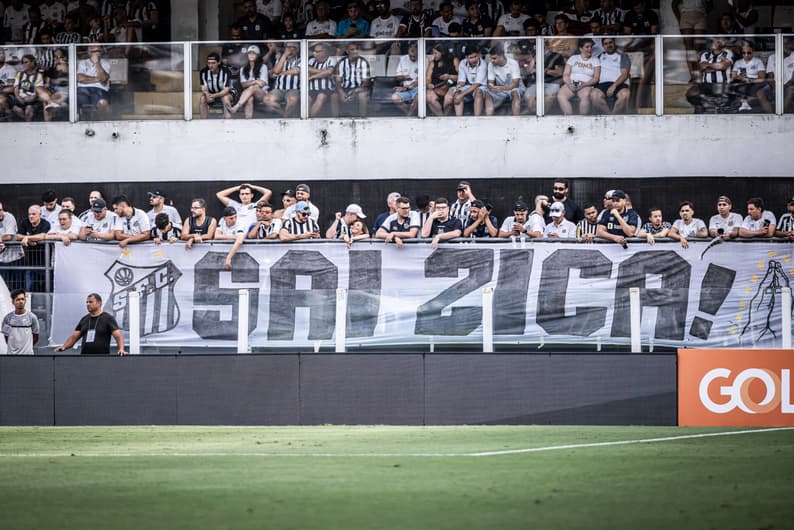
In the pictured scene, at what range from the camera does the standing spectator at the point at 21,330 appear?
16.6m

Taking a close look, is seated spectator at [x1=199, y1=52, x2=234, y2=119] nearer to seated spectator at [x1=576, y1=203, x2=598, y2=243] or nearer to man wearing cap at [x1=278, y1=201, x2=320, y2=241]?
man wearing cap at [x1=278, y1=201, x2=320, y2=241]

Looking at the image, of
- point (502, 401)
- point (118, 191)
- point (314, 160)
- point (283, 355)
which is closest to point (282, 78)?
point (314, 160)

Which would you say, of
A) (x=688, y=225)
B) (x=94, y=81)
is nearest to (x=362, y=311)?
(x=688, y=225)

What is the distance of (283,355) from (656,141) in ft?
27.4

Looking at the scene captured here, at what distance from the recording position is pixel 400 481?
936cm

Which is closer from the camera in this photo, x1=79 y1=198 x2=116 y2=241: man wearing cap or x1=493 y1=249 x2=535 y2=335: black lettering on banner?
x1=493 y1=249 x2=535 y2=335: black lettering on banner

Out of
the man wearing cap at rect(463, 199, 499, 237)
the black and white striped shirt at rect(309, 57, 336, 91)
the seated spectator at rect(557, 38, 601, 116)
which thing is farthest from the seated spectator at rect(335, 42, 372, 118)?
the man wearing cap at rect(463, 199, 499, 237)

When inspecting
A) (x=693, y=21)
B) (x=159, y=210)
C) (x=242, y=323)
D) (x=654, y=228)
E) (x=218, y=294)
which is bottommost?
(x=242, y=323)

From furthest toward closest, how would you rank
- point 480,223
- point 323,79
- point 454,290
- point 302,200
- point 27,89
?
point 27,89 < point 323,79 < point 302,200 < point 480,223 < point 454,290

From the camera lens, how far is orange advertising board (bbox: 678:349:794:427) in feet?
51.1

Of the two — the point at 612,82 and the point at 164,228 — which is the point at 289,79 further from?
the point at 612,82

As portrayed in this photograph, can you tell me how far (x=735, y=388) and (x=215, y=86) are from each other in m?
10.1

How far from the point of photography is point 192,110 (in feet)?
69.2

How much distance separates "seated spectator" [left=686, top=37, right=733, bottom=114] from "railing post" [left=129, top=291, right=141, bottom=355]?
9879mm
